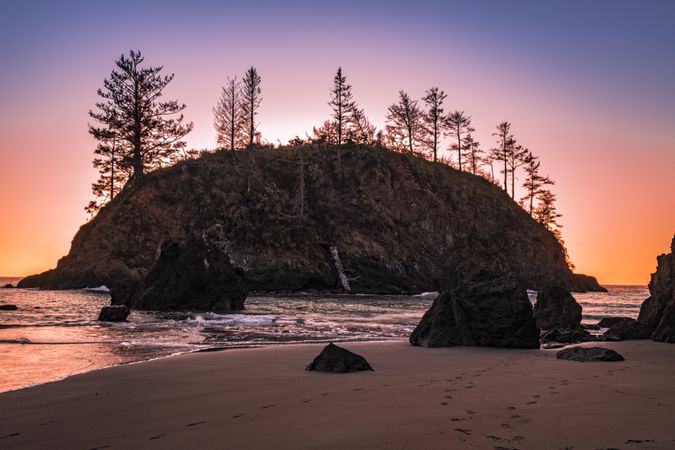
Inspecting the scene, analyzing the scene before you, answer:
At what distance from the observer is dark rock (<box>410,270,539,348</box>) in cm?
1131

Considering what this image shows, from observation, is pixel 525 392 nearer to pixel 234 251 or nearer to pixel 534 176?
pixel 234 251

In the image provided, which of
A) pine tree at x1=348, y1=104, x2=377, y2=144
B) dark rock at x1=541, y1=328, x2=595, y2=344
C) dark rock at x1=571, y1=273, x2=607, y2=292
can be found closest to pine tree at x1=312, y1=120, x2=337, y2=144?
pine tree at x1=348, y1=104, x2=377, y2=144

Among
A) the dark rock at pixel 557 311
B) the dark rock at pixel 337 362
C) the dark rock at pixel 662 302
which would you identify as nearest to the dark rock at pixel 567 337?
the dark rock at pixel 662 302

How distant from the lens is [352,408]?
4520mm

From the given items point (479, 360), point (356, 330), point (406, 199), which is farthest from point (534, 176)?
point (479, 360)

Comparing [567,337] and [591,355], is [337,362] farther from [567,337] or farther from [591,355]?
[567,337]

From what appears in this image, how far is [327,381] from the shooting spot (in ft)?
20.6

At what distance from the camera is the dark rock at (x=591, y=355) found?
820 centimetres

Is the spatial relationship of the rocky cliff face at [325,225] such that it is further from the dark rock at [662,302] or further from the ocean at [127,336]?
A: the dark rock at [662,302]

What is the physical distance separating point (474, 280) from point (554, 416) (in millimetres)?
8775

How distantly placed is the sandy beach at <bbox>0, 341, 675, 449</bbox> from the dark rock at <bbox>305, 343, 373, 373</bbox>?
25 cm

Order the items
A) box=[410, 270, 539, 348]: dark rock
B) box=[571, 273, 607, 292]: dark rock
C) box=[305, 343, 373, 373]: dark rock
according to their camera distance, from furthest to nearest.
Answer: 1. box=[571, 273, 607, 292]: dark rock
2. box=[410, 270, 539, 348]: dark rock
3. box=[305, 343, 373, 373]: dark rock

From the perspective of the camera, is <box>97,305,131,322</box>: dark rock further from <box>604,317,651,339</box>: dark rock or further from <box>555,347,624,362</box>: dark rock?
<box>604,317,651,339</box>: dark rock

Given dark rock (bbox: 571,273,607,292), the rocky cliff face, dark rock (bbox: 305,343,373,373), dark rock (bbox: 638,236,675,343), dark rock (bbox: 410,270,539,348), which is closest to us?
dark rock (bbox: 305,343,373,373)
